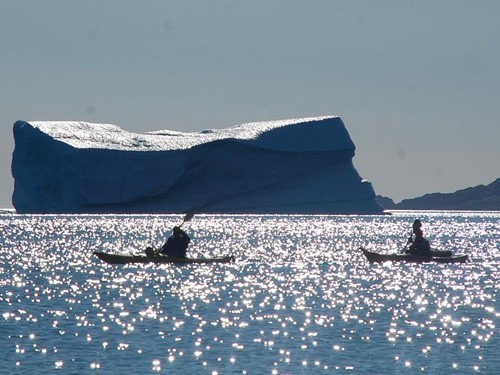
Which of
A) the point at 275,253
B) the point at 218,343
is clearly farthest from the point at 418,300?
the point at 275,253

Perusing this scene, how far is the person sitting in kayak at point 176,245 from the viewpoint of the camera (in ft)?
137

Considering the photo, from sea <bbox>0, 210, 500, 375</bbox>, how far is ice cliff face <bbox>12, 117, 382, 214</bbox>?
48.8 meters

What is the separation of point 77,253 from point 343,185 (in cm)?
5509

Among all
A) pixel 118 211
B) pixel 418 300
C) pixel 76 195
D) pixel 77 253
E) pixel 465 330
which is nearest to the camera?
pixel 465 330

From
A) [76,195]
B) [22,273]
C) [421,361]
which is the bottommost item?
[421,361]

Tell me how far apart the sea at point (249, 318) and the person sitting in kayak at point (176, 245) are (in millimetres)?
603

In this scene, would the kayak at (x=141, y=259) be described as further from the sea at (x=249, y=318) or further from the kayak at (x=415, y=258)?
the kayak at (x=415, y=258)

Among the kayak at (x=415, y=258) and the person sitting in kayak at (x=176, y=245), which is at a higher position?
the person sitting in kayak at (x=176, y=245)

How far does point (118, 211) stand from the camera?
104500mm

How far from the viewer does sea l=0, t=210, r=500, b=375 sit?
2073 cm

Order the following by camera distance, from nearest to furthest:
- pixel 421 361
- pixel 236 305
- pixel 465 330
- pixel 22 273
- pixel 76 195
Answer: pixel 421 361, pixel 465 330, pixel 236 305, pixel 22 273, pixel 76 195

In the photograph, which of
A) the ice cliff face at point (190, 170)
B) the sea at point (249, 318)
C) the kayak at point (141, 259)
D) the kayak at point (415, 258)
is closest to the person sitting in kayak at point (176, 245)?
the kayak at point (141, 259)

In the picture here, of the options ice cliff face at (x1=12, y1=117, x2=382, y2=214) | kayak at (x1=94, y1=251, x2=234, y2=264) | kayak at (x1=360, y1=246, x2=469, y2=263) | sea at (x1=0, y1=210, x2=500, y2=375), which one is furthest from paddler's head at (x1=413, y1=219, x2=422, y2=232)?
ice cliff face at (x1=12, y1=117, x2=382, y2=214)

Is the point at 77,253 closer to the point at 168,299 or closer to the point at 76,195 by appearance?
the point at 168,299
